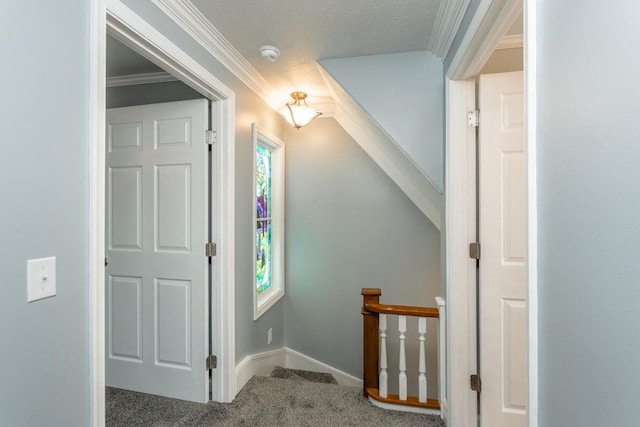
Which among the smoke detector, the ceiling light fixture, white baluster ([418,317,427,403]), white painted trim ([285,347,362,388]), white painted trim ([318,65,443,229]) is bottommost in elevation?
white painted trim ([285,347,362,388])

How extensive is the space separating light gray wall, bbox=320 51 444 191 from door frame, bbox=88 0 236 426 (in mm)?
942

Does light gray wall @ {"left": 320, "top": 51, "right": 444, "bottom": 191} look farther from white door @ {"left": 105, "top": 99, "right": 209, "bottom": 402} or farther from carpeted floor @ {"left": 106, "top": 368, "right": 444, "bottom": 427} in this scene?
carpeted floor @ {"left": 106, "top": 368, "right": 444, "bottom": 427}

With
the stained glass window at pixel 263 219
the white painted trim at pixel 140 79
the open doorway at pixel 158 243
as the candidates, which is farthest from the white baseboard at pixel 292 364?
the white painted trim at pixel 140 79

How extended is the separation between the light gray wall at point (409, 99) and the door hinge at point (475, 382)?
110 centimetres

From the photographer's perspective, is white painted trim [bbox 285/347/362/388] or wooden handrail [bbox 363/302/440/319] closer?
wooden handrail [bbox 363/302/440/319]

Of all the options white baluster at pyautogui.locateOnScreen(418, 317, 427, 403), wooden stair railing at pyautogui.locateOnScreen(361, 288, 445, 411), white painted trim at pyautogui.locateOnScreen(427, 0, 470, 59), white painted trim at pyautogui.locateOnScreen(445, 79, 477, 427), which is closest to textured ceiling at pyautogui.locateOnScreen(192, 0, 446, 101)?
white painted trim at pyautogui.locateOnScreen(427, 0, 470, 59)

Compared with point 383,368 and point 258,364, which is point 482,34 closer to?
point 383,368

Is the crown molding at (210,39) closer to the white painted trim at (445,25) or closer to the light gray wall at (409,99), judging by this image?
the light gray wall at (409,99)

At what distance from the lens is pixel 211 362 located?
2039mm

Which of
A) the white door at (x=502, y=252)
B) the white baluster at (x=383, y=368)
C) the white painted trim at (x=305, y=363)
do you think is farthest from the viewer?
the white painted trim at (x=305, y=363)

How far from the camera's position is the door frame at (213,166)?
3.63ft

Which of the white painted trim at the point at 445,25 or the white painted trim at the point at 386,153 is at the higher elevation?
the white painted trim at the point at 445,25

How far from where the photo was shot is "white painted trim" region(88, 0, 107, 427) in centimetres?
110

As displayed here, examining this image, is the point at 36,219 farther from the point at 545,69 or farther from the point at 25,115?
the point at 545,69
